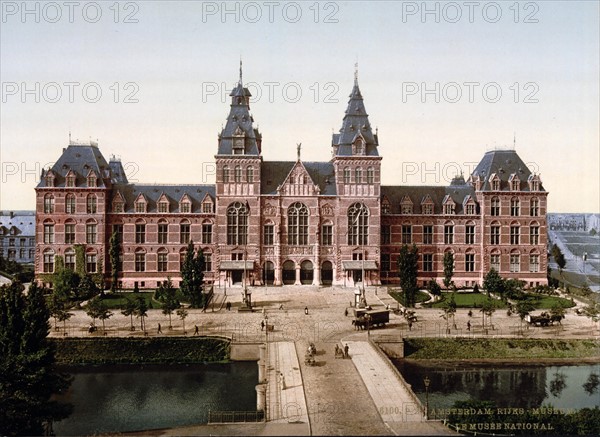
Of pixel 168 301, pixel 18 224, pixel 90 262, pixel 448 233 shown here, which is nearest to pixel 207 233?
pixel 90 262

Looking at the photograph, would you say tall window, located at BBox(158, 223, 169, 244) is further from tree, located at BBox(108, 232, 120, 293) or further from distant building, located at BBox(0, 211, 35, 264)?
distant building, located at BBox(0, 211, 35, 264)

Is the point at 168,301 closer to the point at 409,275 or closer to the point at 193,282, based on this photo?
the point at 193,282

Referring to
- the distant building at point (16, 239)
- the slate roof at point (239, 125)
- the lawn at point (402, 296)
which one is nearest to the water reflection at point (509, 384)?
the lawn at point (402, 296)

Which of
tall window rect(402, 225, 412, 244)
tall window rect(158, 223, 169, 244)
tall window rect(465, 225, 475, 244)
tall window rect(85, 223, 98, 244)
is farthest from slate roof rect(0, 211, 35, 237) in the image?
tall window rect(465, 225, 475, 244)

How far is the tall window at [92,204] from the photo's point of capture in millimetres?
66562

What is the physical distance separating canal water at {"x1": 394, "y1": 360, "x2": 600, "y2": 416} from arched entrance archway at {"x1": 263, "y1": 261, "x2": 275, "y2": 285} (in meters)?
26.4

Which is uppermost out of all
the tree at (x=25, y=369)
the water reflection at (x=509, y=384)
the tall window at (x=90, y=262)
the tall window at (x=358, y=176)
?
the tall window at (x=358, y=176)

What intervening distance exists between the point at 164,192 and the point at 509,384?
45265 millimetres

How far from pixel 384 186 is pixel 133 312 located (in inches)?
1480

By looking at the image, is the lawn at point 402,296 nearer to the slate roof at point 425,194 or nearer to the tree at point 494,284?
the tree at point 494,284

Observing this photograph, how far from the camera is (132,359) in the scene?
43062mm

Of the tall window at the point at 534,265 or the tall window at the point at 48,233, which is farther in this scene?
the tall window at the point at 534,265

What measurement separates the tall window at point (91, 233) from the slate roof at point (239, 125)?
16.9m

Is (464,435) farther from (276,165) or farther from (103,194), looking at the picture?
(103,194)
